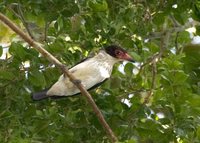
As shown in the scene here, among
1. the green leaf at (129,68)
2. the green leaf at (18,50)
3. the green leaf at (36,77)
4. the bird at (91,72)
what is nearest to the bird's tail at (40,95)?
the bird at (91,72)

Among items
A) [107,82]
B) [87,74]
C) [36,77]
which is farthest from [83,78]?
[36,77]

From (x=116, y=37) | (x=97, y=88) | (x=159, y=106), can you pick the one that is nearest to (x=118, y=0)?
(x=116, y=37)

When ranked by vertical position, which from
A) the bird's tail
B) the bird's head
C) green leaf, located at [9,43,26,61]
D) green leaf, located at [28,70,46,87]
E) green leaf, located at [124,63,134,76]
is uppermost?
the bird's head

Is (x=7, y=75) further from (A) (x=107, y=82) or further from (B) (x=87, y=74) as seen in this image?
(A) (x=107, y=82)

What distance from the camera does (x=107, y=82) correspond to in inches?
177

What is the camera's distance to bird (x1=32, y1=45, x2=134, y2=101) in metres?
4.20

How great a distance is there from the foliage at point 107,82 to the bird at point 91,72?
6 centimetres

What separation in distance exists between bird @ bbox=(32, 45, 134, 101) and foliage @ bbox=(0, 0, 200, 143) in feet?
0.19

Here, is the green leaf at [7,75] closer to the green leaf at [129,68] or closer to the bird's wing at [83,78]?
the bird's wing at [83,78]

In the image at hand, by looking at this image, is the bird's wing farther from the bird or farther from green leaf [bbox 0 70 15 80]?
green leaf [bbox 0 70 15 80]

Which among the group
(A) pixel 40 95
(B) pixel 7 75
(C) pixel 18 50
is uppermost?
(C) pixel 18 50

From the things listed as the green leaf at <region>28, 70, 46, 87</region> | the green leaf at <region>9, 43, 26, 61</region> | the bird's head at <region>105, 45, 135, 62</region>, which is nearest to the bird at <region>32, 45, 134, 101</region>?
the bird's head at <region>105, 45, 135, 62</region>

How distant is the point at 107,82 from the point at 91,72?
0.21 m

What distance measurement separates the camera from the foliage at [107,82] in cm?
357
